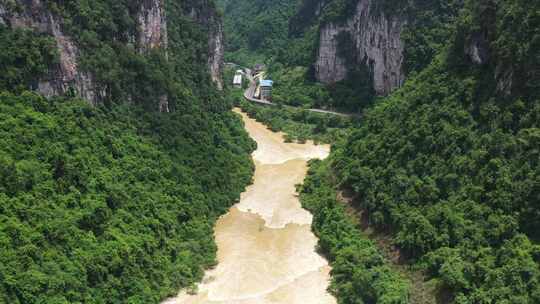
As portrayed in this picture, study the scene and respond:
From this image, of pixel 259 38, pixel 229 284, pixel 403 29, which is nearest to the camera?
pixel 229 284

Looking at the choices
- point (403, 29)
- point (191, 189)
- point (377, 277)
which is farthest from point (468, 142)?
point (403, 29)

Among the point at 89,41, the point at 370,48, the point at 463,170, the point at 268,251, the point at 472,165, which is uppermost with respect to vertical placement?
the point at 370,48

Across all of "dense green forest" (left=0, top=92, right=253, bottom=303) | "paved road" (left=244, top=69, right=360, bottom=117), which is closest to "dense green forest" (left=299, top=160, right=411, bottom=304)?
"dense green forest" (left=0, top=92, right=253, bottom=303)

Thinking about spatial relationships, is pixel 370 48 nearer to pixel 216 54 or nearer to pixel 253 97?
pixel 253 97

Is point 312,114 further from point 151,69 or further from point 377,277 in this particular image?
point 377,277

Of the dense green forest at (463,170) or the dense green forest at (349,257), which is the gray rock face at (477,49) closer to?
the dense green forest at (463,170)

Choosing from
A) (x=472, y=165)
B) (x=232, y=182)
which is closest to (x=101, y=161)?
(x=232, y=182)
